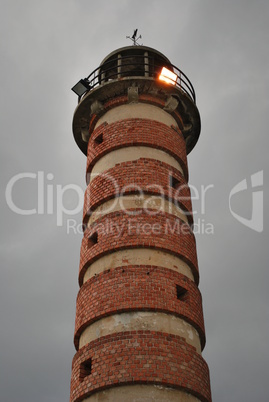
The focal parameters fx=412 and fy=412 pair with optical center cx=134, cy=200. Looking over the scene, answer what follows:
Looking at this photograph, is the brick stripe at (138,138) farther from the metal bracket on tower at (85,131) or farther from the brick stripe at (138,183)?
the metal bracket on tower at (85,131)

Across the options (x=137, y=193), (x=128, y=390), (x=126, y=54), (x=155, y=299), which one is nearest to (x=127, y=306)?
(x=155, y=299)

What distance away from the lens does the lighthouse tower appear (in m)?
8.30

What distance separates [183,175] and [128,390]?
6.70 meters

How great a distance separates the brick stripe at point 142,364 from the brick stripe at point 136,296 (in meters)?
0.58

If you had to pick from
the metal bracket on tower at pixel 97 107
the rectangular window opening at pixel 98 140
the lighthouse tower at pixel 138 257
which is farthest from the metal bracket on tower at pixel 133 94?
the rectangular window opening at pixel 98 140

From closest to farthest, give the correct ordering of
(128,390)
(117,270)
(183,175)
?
(128,390), (117,270), (183,175)

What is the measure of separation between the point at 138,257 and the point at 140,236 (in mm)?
539

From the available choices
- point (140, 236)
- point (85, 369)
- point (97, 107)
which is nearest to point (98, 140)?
point (97, 107)

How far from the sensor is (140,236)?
9984 millimetres

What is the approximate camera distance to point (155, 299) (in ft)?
29.7

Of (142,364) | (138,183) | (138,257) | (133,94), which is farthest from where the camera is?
(133,94)

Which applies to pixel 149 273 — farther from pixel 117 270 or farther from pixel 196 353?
pixel 196 353

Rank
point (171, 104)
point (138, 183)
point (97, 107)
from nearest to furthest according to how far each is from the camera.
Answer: point (138, 183), point (171, 104), point (97, 107)

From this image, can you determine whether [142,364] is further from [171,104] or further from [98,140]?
[171,104]
